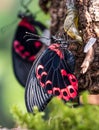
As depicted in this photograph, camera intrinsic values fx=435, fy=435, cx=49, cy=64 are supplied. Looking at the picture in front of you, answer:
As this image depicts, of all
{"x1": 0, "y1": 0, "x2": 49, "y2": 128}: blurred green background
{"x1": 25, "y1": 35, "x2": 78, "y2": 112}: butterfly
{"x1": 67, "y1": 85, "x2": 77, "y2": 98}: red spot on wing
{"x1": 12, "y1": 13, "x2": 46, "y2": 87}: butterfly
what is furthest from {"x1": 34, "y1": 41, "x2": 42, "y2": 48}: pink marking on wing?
{"x1": 67, "y1": 85, "x2": 77, "y2": 98}: red spot on wing

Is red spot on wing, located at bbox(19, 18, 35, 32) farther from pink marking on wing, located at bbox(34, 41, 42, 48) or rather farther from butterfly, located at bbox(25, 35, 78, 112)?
butterfly, located at bbox(25, 35, 78, 112)

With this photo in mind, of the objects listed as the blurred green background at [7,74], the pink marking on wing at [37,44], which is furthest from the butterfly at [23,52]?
the blurred green background at [7,74]

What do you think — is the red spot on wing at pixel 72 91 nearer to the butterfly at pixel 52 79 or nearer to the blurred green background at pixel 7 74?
the butterfly at pixel 52 79

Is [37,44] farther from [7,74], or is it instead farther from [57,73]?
[57,73]

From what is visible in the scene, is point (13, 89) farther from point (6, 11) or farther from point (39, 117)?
point (39, 117)

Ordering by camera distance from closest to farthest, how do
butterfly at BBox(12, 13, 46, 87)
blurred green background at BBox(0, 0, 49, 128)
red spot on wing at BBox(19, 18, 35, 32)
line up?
butterfly at BBox(12, 13, 46, 87) → red spot on wing at BBox(19, 18, 35, 32) → blurred green background at BBox(0, 0, 49, 128)

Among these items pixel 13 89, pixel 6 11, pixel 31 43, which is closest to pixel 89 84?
pixel 31 43
